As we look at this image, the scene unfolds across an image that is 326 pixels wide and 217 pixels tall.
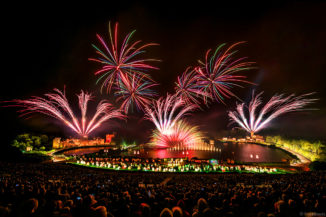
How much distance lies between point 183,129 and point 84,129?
188ft

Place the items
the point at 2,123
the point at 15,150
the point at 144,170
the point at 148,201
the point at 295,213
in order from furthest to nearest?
the point at 2,123 < the point at 15,150 < the point at 144,170 < the point at 148,201 < the point at 295,213

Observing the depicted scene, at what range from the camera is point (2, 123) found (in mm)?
64312

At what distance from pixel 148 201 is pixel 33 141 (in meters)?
72.8

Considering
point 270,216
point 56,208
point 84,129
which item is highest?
point 84,129

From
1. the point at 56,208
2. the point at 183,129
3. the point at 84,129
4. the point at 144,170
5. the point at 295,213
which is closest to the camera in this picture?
the point at 295,213

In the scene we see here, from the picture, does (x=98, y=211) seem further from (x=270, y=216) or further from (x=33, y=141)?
(x=33, y=141)

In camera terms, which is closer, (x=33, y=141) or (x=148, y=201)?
(x=148, y=201)

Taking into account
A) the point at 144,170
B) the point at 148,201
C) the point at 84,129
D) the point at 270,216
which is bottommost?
the point at 144,170

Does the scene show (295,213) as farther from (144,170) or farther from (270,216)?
(144,170)

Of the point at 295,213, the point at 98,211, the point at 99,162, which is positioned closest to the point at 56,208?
the point at 98,211

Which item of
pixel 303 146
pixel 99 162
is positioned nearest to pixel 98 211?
pixel 99 162

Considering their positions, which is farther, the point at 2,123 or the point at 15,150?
the point at 2,123

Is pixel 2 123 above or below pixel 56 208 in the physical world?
above

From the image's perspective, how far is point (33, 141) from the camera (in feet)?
197
